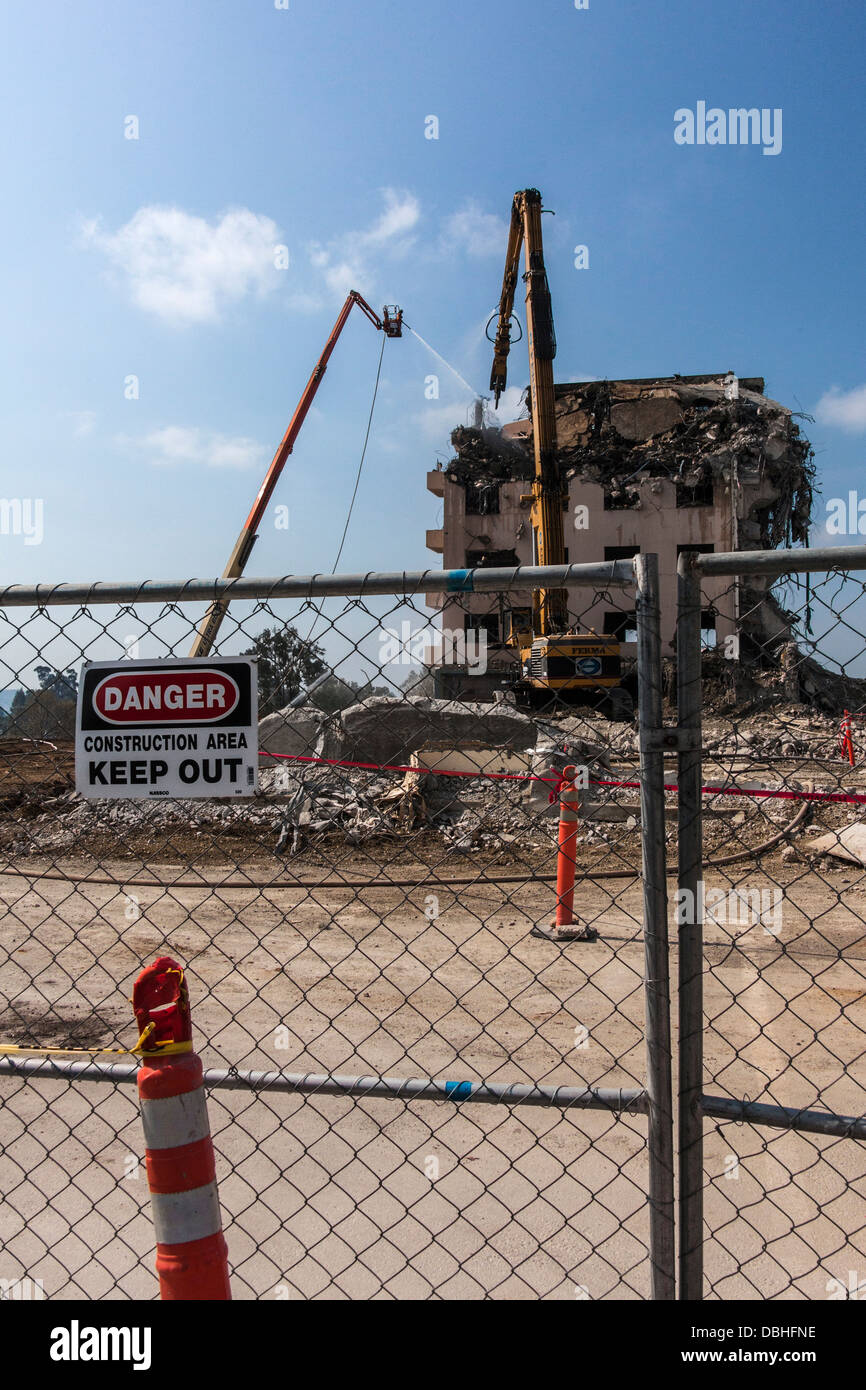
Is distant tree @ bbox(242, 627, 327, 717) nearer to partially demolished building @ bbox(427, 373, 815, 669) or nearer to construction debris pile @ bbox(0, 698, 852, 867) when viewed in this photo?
construction debris pile @ bbox(0, 698, 852, 867)

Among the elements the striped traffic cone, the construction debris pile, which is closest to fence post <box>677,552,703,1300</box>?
the striped traffic cone

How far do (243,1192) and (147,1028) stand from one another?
196cm

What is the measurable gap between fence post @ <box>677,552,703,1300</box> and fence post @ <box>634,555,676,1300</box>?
0.04 metres

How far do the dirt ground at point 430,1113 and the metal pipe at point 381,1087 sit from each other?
0.10 m

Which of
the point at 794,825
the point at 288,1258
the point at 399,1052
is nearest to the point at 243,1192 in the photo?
the point at 288,1258

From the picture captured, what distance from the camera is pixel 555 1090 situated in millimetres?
2115

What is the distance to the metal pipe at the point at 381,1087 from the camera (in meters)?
2.06

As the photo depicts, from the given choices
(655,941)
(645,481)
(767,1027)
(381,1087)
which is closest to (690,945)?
(655,941)

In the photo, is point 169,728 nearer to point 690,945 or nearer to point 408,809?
point 690,945

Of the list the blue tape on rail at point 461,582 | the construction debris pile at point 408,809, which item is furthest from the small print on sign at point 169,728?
the construction debris pile at point 408,809

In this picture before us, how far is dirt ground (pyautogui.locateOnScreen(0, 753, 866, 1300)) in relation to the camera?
9.53 feet
